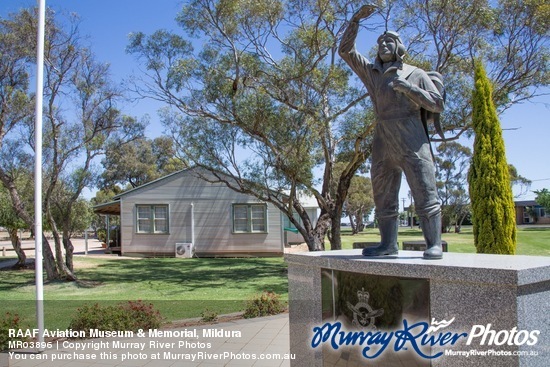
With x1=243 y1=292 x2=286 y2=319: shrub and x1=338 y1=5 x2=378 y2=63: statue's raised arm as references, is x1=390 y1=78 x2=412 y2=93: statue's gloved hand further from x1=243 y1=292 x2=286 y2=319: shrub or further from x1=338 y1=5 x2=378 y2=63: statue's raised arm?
x1=243 y1=292 x2=286 y2=319: shrub

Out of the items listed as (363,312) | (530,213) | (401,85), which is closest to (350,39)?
(401,85)

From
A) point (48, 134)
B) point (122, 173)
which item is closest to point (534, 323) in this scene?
point (48, 134)

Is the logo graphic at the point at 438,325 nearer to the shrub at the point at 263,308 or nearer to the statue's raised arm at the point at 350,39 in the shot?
the statue's raised arm at the point at 350,39

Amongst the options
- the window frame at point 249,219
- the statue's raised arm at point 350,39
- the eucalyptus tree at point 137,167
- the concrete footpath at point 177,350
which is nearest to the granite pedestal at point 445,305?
the concrete footpath at point 177,350

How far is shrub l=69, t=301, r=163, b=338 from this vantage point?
7492mm

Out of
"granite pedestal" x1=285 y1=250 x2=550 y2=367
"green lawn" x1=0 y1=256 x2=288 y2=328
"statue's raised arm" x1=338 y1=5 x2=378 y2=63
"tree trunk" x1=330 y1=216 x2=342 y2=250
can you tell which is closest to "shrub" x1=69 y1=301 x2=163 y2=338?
"green lawn" x1=0 y1=256 x2=288 y2=328

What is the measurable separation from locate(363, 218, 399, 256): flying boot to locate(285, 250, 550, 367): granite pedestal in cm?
49

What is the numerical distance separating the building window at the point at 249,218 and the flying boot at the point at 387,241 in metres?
19.6

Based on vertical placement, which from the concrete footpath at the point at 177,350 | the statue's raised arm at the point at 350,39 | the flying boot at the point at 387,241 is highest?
the statue's raised arm at the point at 350,39

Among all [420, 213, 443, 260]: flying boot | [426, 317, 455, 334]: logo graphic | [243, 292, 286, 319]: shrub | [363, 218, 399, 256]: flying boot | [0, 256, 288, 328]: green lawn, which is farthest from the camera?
[0, 256, 288, 328]: green lawn

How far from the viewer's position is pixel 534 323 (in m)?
3.23

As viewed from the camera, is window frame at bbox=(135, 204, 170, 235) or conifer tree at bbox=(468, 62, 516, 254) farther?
window frame at bbox=(135, 204, 170, 235)

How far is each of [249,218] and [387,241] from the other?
2000 centimetres

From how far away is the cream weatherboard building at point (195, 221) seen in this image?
24.5 metres
